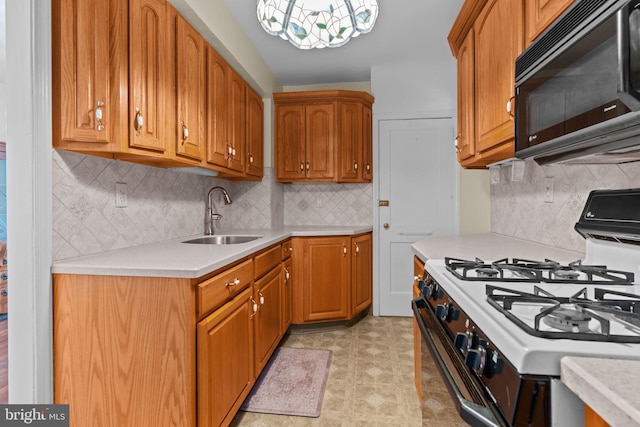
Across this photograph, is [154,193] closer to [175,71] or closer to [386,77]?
[175,71]

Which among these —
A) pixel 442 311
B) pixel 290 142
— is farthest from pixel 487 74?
pixel 290 142

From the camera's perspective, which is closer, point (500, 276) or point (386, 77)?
point (500, 276)

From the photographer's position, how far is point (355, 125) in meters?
3.33

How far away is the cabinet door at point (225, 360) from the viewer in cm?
133

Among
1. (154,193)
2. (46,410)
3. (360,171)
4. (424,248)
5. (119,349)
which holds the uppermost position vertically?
(360,171)

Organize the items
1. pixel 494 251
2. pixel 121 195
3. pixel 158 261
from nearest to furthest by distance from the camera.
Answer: pixel 158 261 → pixel 494 251 → pixel 121 195

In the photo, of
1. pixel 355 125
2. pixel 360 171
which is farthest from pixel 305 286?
pixel 355 125

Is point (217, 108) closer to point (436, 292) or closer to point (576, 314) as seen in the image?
point (436, 292)

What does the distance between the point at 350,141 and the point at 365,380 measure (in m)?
2.11

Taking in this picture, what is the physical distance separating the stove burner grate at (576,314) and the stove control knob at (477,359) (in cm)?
9

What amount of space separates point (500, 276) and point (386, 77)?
9.12 ft

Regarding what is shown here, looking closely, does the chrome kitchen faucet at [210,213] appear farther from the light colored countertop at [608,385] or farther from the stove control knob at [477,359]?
the light colored countertop at [608,385]

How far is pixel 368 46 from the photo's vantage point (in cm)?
291

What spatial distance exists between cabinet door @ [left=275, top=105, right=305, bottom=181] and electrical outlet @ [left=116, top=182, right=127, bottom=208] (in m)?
1.70
